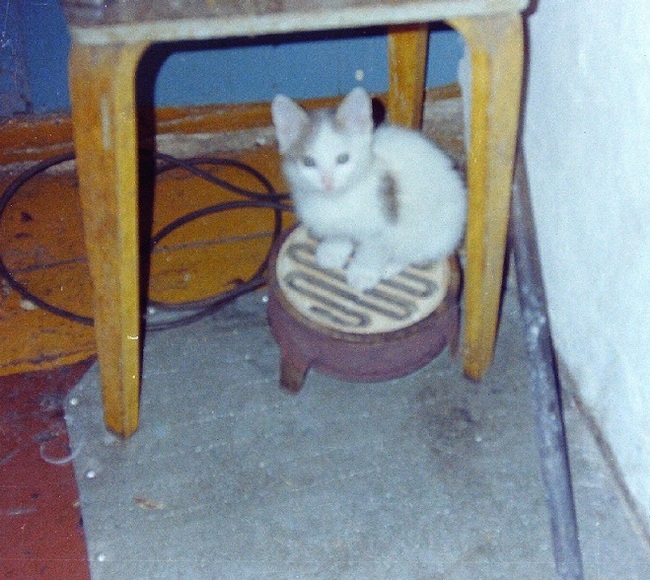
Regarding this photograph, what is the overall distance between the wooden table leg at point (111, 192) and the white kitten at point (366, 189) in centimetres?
27

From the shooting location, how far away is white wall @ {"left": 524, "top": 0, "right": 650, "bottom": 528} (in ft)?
2.74

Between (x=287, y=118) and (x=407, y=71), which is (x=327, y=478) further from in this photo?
(x=407, y=71)

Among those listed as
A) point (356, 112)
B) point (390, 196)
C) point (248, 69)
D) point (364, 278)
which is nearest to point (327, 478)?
point (364, 278)

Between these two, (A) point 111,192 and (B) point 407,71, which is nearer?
(A) point 111,192

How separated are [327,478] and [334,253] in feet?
1.09

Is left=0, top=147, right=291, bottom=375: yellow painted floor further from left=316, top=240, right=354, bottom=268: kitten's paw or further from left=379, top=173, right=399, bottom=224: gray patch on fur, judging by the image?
left=379, top=173, right=399, bottom=224: gray patch on fur

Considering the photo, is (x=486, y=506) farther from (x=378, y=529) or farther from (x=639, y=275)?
(x=639, y=275)

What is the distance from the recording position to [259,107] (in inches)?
61.4

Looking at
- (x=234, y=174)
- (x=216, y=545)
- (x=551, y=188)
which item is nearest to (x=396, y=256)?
(x=551, y=188)

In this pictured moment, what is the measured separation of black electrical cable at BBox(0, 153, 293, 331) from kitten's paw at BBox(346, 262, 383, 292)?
7.5 inches

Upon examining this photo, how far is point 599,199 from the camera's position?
940 millimetres

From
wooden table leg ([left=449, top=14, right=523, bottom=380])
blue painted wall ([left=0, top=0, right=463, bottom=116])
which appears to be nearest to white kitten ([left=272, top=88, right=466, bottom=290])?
wooden table leg ([left=449, top=14, right=523, bottom=380])

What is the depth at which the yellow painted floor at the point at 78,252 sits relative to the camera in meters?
1.25

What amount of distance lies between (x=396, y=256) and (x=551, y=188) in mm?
265
